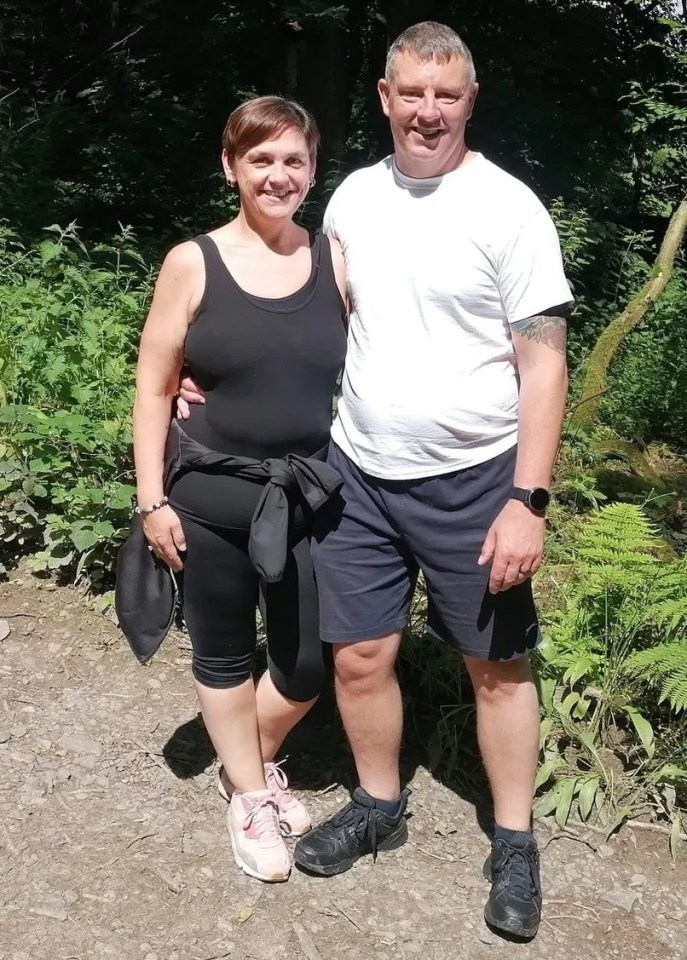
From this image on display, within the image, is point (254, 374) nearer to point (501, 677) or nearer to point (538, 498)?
point (538, 498)

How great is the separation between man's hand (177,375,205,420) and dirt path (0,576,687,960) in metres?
1.33

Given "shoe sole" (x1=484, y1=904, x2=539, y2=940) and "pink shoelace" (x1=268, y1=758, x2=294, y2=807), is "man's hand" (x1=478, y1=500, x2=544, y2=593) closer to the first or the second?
"shoe sole" (x1=484, y1=904, x2=539, y2=940)

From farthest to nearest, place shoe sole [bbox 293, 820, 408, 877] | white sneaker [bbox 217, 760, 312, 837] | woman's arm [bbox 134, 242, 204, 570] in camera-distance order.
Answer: white sneaker [bbox 217, 760, 312, 837] → shoe sole [bbox 293, 820, 408, 877] → woman's arm [bbox 134, 242, 204, 570]

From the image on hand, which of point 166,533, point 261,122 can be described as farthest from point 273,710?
point 261,122

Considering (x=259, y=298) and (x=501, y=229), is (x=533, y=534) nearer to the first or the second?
(x=501, y=229)

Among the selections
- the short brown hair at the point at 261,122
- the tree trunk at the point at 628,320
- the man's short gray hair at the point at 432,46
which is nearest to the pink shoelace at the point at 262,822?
the short brown hair at the point at 261,122

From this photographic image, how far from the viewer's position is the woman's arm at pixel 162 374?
2.45 meters

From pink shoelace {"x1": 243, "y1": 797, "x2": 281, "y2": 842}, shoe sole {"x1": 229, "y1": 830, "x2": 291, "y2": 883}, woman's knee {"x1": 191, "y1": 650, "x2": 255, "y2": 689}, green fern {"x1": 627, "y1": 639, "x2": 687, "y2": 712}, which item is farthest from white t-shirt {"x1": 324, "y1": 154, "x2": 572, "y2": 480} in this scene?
shoe sole {"x1": 229, "y1": 830, "x2": 291, "y2": 883}

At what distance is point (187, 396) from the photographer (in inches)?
102

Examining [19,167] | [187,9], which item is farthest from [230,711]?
[187,9]

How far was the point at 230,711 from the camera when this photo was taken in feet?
9.39

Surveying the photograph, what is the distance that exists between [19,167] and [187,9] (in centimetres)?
292

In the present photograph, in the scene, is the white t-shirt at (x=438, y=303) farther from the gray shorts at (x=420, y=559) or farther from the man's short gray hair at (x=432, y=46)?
the man's short gray hair at (x=432, y=46)

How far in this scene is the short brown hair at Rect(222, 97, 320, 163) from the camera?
246 centimetres
